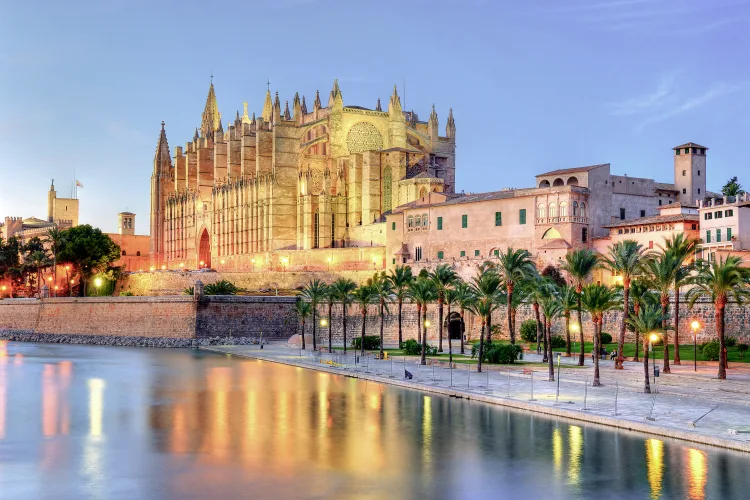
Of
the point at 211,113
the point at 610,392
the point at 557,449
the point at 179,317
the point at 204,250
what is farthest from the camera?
the point at 211,113

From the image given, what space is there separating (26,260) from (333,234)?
34336 millimetres

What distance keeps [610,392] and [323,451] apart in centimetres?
1142

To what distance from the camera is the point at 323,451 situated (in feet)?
80.5

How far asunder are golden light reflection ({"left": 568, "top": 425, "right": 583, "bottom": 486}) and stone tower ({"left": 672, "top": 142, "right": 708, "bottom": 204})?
4147cm

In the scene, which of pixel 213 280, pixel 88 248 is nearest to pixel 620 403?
pixel 213 280

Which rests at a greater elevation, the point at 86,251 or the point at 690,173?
the point at 690,173

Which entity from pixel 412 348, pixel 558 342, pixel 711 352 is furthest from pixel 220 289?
pixel 711 352

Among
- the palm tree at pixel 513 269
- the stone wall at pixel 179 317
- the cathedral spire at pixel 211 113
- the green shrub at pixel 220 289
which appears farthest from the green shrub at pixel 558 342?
the cathedral spire at pixel 211 113

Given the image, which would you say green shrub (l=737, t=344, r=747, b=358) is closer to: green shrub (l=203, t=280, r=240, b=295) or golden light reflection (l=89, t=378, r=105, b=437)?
golden light reflection (l=89, t=378, r=105, b=437)

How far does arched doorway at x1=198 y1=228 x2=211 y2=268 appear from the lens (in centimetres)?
10319

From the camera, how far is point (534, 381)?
3534 centimetres

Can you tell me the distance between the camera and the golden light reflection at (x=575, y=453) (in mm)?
21045

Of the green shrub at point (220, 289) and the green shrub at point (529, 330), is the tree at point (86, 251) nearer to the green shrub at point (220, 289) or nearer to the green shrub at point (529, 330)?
the green shrub at point (220, 289)

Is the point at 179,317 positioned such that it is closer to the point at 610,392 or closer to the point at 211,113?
the point at 610,392
